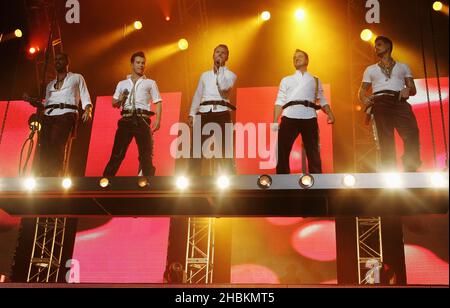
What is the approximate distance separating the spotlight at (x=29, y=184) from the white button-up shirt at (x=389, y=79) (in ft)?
11.9

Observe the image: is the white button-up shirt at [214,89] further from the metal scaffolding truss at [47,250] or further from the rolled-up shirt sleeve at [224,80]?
the metal scaffolding truss at [47,250]

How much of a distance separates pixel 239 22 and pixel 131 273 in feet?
14.3

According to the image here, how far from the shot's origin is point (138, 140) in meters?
5.72

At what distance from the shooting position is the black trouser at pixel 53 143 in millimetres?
5738

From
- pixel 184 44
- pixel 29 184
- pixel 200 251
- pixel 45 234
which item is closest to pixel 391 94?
pixel 200 251

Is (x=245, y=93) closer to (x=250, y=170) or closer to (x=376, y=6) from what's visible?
(x=250, y=170)

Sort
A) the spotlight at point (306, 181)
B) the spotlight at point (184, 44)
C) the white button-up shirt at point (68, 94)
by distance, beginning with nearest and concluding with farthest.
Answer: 1. the spotlight at point (306, 181)
2. the white button-up shirt at point (68, 94)
3. the spotlight at point (184, 44)

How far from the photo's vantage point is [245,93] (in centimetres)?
827

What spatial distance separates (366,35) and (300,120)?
Answer: 129 inches

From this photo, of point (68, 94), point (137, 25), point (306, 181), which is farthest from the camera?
point (137, 25)

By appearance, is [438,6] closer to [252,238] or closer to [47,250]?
[252,238]

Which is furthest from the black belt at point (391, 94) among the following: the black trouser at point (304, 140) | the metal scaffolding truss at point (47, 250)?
the metal scaffolding truss at point (47, 250)

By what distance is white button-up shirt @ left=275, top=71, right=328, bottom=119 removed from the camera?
5336mm

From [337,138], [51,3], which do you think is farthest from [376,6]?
[51,3]
